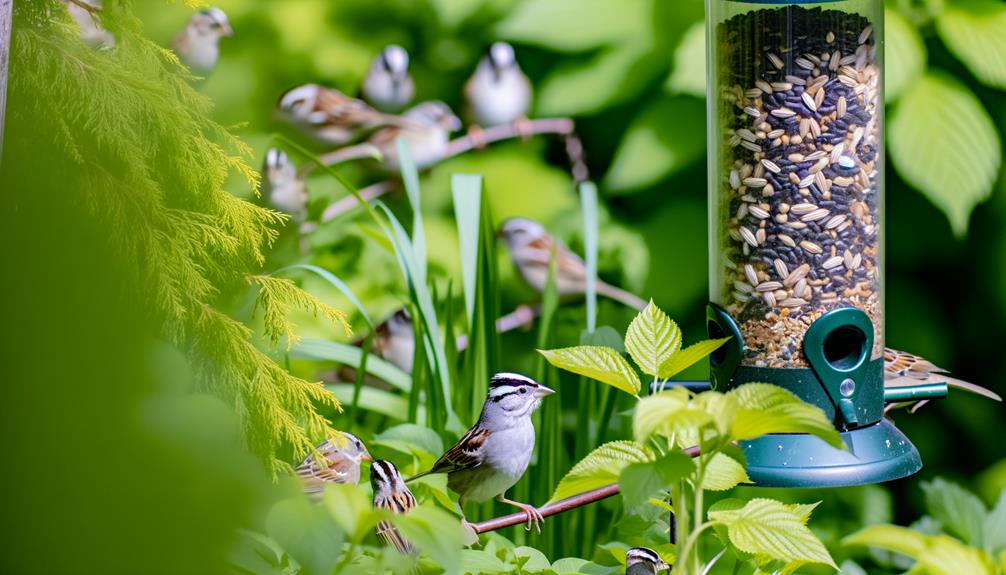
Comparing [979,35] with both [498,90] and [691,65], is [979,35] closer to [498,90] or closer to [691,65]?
[691,65]

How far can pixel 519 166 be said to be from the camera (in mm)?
2482

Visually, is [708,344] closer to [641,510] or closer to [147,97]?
[641,510]

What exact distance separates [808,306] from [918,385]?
0.67ft

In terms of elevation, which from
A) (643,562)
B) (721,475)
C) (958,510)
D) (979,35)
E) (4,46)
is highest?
(979,35)

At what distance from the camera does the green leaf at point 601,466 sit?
2.76 feet

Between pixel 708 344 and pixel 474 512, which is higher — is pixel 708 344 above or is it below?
above

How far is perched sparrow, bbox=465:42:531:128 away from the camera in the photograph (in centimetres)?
243

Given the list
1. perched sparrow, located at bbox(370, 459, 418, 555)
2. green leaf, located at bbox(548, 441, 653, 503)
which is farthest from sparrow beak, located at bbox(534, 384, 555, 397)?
green leaf, located at bbox(548, 441, 653, 503)

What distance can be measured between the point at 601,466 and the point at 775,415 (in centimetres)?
14

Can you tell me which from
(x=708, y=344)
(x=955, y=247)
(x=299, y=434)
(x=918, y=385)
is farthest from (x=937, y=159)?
(x=299, y=434)

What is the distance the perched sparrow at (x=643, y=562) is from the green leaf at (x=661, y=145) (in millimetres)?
1271

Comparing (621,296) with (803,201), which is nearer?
(803,201)

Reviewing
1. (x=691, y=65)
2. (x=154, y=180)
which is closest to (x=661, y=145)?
(x=691, y=65)

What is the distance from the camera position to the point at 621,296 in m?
2.28
